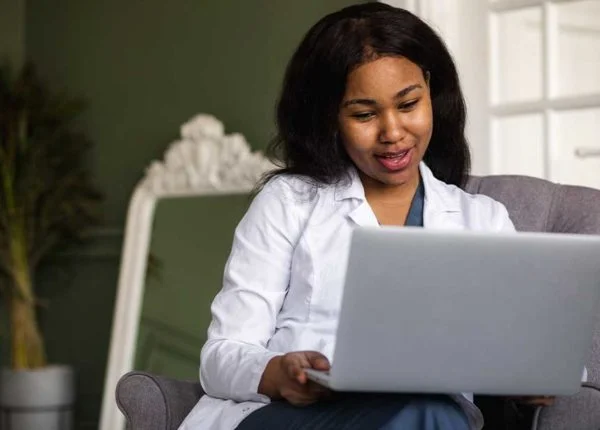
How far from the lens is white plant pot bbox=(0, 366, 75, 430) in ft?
14.9

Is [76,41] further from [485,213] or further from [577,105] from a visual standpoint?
[485,213]

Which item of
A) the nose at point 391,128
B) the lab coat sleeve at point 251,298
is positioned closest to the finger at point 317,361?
the lab coat sleeve at point 251,298

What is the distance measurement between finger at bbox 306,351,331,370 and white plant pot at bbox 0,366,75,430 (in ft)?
9.57

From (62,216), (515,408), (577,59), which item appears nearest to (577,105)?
(577,59)

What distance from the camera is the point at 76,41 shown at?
15.8ft

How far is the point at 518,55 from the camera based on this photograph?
361cm

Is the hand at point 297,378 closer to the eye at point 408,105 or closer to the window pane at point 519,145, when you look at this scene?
the eye at point 408,105

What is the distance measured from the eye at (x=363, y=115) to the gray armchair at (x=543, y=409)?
0.52m

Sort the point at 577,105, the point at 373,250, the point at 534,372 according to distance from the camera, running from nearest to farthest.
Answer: the point at 373,250
the point at 534,372
the point at 577,105

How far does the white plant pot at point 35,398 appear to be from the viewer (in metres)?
4.55

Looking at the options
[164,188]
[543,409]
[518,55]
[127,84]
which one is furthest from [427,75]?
[127,84]

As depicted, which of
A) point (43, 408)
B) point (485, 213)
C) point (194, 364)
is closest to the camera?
point (485, 213)

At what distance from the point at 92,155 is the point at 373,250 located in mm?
3300

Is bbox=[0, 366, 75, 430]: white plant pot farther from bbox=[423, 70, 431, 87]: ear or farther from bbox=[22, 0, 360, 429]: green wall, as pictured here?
bbox=[423, 70, 431, 87]: ear
